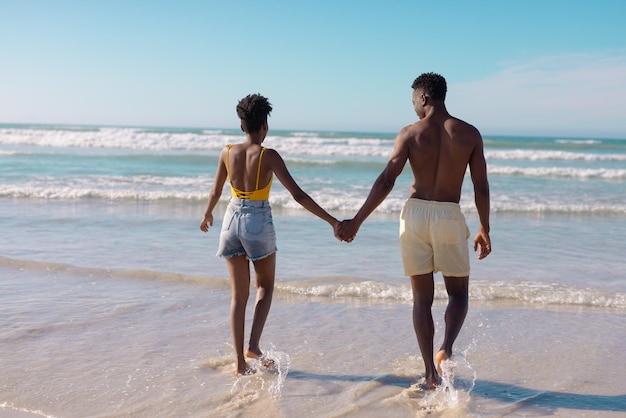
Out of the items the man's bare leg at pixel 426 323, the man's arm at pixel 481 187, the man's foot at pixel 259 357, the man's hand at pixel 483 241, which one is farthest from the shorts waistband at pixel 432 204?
the man's foot at pixel 259 357

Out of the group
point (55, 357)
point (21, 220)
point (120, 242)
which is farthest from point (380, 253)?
point (21, 220)

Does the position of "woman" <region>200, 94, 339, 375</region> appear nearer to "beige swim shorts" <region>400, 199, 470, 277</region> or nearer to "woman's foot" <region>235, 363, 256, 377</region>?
"woman's foot" <region>235, 363, 256, 377</region>

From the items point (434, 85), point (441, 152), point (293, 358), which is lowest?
point (293, 358)

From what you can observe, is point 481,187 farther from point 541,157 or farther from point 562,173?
point 541,157

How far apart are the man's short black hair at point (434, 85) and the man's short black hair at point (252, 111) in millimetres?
1086

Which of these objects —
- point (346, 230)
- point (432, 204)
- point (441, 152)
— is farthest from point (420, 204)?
point (346, 230)

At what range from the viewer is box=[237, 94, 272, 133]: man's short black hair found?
13.6 feet

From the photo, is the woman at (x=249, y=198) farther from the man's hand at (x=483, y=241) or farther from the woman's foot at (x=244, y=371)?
the man's hand at (x=483, y=241)

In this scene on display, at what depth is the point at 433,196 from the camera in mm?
3994

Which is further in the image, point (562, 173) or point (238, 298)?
point (562, 173)

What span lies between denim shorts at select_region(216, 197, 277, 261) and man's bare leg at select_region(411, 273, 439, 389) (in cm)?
106

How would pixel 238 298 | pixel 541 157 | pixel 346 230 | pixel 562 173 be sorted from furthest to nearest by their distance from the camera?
pixel 541 157 → pixel 562 173 → pixel 346 230 → pixel 238 298

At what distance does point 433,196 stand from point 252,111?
4.46 ft

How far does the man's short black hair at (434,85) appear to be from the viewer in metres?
4.05
